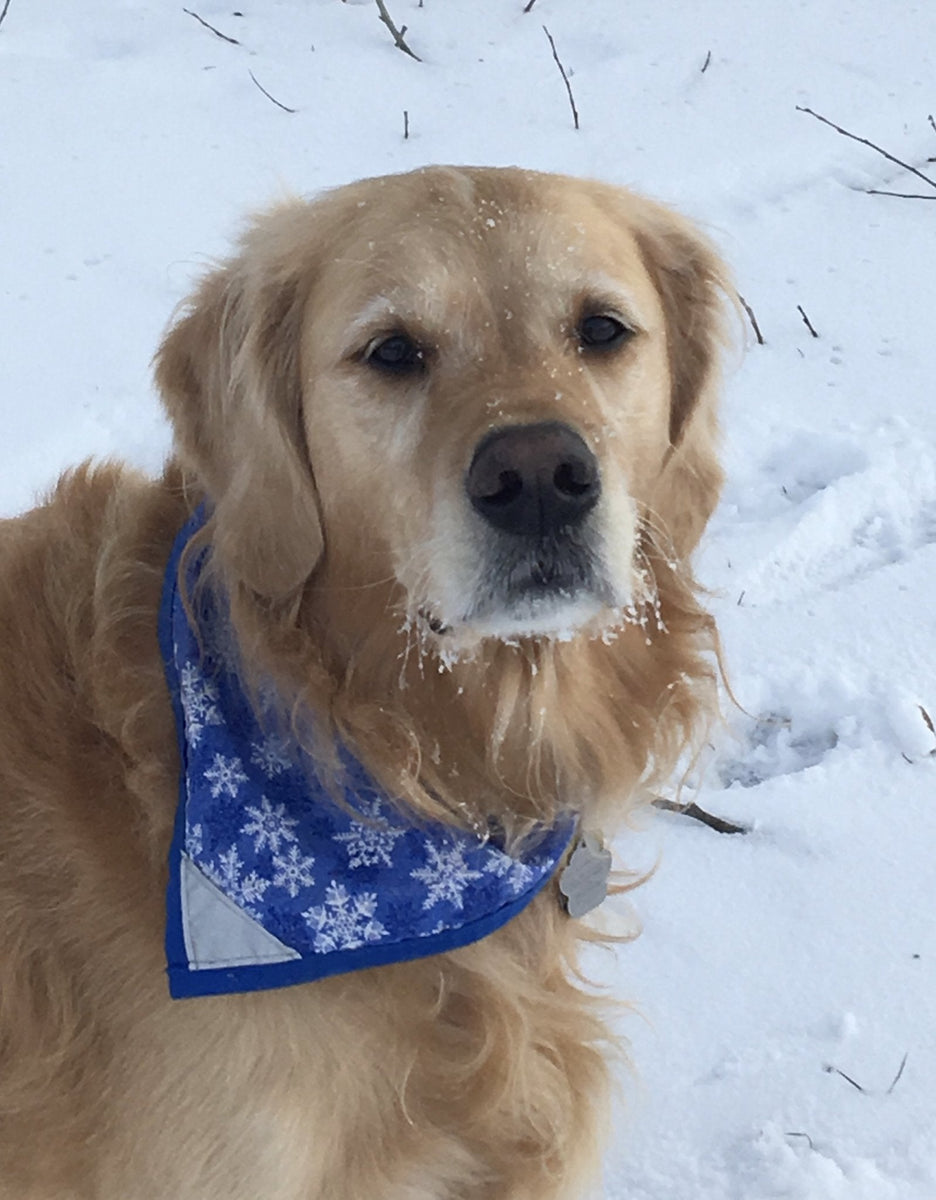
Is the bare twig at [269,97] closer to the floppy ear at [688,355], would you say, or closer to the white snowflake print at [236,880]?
the floppy ear at [688,355]

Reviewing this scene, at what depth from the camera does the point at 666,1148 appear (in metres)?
2.49

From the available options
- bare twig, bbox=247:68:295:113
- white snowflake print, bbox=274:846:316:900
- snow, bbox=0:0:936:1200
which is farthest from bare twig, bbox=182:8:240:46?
white snowflake print, bbox=274:846:316:900

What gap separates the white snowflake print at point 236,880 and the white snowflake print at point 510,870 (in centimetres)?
38

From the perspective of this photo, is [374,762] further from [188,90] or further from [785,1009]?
[188,90]

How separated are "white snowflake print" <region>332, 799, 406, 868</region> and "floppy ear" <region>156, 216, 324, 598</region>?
15.8 inches

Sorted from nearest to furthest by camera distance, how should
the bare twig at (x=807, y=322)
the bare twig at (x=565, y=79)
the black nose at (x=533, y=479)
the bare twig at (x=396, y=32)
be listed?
the black nose at (x=533, y=479), the bare twig at (x=807, y=322), the bare twig at (x=565, y=79), the bare twig at (x=396, y=32)

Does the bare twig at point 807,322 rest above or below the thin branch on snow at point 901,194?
below

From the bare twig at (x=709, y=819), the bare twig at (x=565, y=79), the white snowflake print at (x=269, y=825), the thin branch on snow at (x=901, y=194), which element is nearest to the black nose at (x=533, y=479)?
the white snowflake print at (x=269, y=825)

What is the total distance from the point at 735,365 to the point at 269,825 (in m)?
1.27

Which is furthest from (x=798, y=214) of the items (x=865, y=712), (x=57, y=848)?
(x=57, y=848)

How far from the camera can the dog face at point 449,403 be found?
70.7 inches

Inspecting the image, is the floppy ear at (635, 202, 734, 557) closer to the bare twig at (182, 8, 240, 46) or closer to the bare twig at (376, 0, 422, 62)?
the bare twig at (376, 0, 422, 62)

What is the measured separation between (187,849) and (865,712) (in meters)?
1.98

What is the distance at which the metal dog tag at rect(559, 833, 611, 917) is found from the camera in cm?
224
